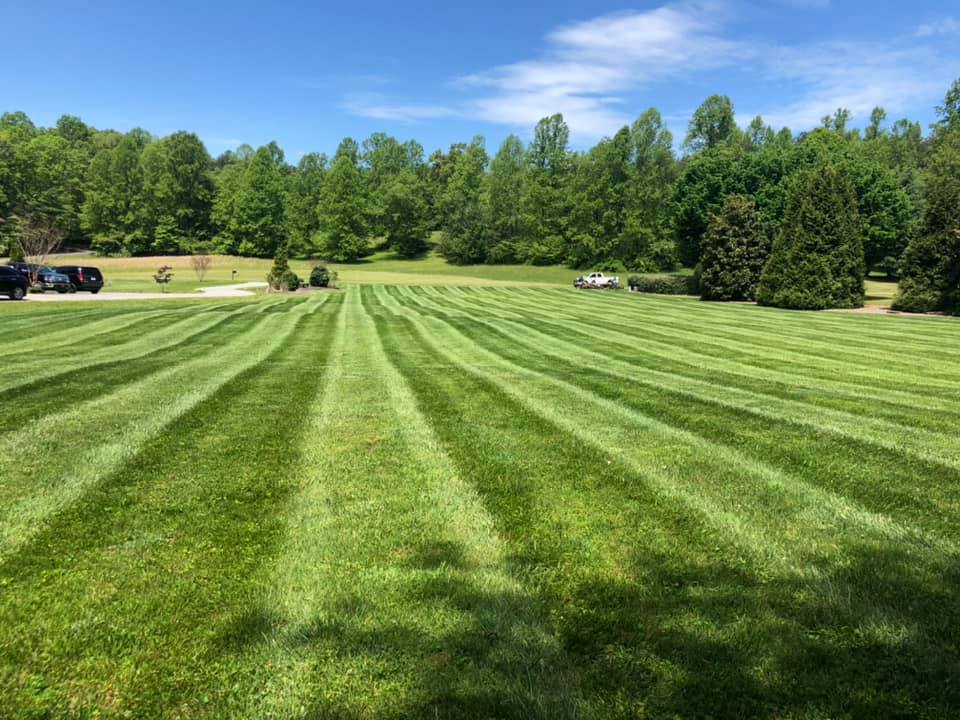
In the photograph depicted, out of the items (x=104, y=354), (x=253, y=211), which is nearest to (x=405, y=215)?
(x=253, y=211)

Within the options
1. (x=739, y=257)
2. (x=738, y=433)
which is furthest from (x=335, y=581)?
(x=739, y=257)

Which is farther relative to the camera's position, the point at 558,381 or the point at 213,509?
the point at 558,381

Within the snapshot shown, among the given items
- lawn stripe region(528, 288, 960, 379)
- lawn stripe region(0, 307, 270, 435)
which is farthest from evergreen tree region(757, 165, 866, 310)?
lawn stripe region(0, 307, 270, 435)

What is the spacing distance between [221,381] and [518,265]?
80.3m

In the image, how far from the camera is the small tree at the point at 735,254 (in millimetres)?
40750

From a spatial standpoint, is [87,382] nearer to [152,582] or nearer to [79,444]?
[79,444]

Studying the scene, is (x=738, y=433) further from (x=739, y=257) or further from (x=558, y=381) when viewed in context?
(x=739, y=257)

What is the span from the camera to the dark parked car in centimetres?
2788

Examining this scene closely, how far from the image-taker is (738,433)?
21.8ft

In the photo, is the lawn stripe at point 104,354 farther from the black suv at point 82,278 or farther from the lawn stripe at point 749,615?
the black suv at point 82,278

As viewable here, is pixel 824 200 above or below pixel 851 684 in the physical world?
above

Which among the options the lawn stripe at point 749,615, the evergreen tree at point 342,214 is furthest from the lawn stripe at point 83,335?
the evergreen tree at point 342,214

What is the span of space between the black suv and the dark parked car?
786 centimetres

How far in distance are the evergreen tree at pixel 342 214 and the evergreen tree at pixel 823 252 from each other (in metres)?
69.4
